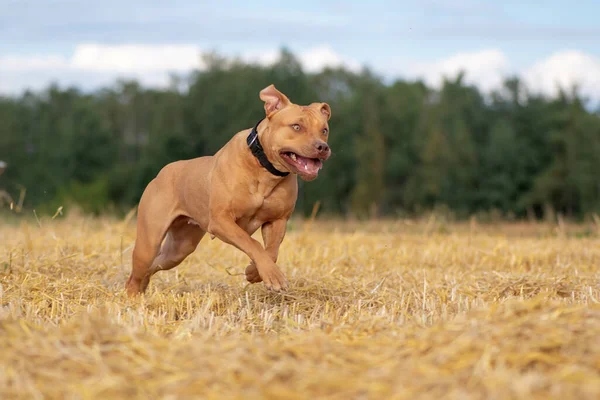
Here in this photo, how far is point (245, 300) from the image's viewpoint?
6.80m

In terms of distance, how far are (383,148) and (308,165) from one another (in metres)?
55.0

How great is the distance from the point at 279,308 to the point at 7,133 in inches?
2971

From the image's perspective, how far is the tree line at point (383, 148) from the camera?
2023 inches

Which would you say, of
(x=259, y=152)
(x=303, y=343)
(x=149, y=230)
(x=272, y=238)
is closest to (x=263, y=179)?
(x=259, y=152)

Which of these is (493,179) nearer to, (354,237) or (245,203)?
(354,237)

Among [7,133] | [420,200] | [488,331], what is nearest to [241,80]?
[420,200]

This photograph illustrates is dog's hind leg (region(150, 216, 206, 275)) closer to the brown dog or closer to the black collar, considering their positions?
the brown dog

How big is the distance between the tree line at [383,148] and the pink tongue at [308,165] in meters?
42.8

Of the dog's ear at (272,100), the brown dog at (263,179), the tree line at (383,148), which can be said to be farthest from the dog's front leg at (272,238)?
the tree line at (383,148)

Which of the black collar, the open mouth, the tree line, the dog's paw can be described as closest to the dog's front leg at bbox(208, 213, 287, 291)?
the dog's paw

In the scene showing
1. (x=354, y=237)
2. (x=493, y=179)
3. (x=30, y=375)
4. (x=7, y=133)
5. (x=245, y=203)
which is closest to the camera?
(x=30, y=375)

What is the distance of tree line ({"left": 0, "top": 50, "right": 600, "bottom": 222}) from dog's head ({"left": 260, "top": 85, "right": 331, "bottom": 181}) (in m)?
42.7

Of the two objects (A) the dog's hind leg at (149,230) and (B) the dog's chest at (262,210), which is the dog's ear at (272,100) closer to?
(B) the dog's chest at (262,210)

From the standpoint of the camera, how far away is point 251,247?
6293mm
